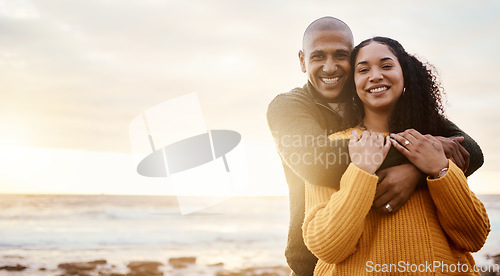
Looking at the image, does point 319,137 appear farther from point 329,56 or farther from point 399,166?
point 329,56

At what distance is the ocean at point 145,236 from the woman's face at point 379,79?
792 cm

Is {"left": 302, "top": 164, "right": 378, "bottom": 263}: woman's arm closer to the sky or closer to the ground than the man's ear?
closer to the ground

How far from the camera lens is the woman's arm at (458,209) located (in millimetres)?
1495

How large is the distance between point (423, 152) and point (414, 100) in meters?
0.36

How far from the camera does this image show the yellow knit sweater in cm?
146

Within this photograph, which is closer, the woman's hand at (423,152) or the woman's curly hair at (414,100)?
the woman's hand at (423,152)

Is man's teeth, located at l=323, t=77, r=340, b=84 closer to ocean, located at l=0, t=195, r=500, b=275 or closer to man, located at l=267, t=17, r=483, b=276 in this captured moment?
man, located at l=267, t=17, r=483, b=276

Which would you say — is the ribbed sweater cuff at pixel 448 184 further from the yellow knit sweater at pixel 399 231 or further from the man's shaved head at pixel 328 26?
the man's shaved head at pixel 328 26

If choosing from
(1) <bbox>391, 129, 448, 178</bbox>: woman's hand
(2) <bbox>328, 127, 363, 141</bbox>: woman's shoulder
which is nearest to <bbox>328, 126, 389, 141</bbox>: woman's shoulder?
(2) <bbox>328, 127, 363, 141</bbox>: woman's shoulder

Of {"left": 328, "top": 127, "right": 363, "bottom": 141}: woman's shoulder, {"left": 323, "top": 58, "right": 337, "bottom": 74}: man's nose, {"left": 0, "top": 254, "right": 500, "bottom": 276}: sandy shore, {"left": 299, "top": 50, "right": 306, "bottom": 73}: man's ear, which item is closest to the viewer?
{"left": 328, "top": 127, "right": 363, "bottom": 141}: woman's shoulder

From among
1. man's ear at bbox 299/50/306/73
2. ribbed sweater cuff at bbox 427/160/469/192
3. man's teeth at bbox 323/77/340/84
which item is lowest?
ribbed sweater cuff at bbox 427/160/469/192

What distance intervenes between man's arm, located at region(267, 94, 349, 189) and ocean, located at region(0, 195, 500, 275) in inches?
303

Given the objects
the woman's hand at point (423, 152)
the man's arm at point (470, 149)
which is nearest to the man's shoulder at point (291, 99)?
the woman's hand at point (423, 152)

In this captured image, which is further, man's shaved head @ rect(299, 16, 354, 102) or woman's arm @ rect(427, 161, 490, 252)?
man's shaved head @ rect(299, 16, 354, 102)
